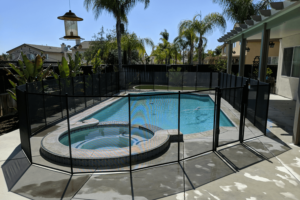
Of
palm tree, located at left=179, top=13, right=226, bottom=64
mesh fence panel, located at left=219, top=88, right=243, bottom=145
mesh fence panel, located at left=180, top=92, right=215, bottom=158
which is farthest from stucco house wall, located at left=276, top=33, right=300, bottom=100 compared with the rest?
palm tree, located at left=179, top=13, right=226, bottom=64

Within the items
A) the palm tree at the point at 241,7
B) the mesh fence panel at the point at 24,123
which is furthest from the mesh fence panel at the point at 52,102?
the palm tree at the point at 241,7

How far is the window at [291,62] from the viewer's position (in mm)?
13914

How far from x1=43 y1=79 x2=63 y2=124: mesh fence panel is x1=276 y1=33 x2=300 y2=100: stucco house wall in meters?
13.5

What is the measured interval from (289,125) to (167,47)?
4014 centimetres

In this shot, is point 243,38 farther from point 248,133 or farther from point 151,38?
point 151,38

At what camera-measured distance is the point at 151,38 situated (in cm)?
3278

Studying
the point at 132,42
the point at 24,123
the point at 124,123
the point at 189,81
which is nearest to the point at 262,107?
the point at 124,123

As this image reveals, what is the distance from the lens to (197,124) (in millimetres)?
11469

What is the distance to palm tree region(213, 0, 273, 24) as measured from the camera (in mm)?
21297

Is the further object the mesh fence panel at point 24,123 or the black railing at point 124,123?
the mesh fence panel at point 24,123

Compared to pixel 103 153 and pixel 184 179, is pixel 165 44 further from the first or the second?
pixel 184 179

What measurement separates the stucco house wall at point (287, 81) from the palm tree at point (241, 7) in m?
6.71

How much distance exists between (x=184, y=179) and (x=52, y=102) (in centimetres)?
709

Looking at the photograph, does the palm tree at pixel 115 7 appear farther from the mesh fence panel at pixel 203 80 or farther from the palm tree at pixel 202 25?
the palm tree at pixel 202 25
